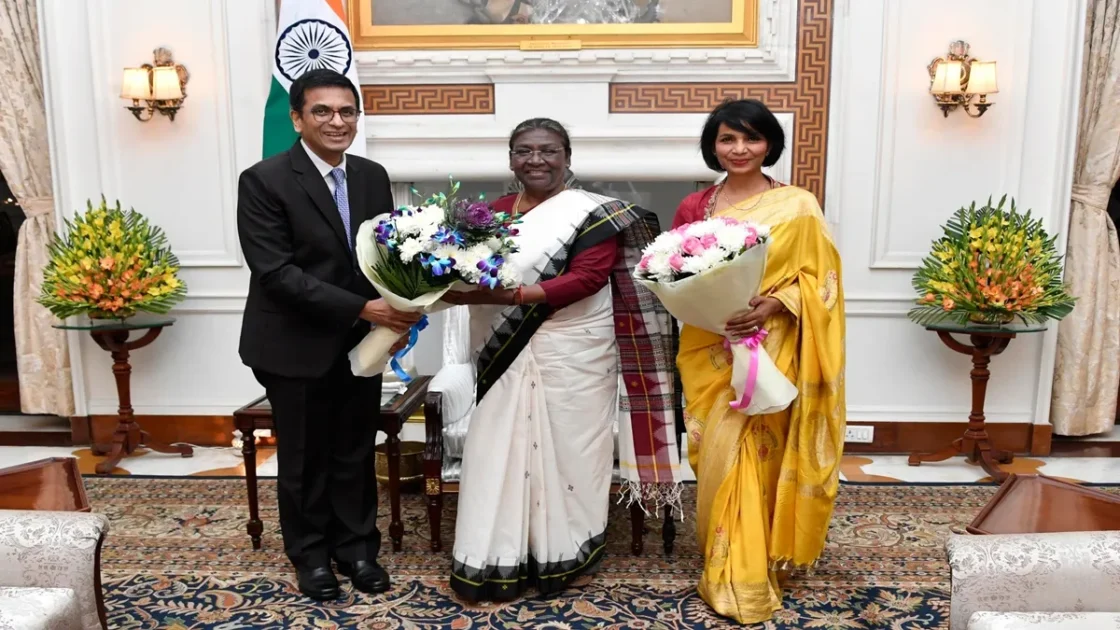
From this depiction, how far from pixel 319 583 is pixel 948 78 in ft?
11.5

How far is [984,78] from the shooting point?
4.16 meters

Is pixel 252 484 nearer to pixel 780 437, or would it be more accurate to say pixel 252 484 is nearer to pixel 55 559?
pixel 55 559

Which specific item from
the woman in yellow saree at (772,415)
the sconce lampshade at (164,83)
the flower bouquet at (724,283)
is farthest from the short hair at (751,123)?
the sconce lampshade at (164,83)

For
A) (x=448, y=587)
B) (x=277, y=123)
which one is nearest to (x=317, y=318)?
(x=448, y=587)

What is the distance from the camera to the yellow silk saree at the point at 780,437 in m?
2.79

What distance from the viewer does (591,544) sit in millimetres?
3006

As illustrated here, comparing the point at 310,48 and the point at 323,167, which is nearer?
the point at 323,167

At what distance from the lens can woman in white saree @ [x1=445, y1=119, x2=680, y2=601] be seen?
2809 mm

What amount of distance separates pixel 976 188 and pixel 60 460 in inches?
160

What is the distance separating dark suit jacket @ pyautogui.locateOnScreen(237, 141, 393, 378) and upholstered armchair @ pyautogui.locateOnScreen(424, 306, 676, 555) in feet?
1.90

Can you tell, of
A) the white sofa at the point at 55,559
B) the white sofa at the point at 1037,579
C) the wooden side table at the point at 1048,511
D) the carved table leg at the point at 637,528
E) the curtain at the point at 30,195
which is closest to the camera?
the white sofa at the point at 1037,579

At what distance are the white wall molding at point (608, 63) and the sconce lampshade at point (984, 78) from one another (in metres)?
0.82

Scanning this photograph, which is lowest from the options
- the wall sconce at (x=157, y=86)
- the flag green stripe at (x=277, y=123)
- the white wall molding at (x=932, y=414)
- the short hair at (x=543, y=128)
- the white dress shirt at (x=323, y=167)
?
the white wall molding at (x=932, y=414)

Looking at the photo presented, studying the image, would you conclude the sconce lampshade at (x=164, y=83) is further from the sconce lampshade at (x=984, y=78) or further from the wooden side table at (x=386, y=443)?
the sconce lampshade at (x=984, y=78)
